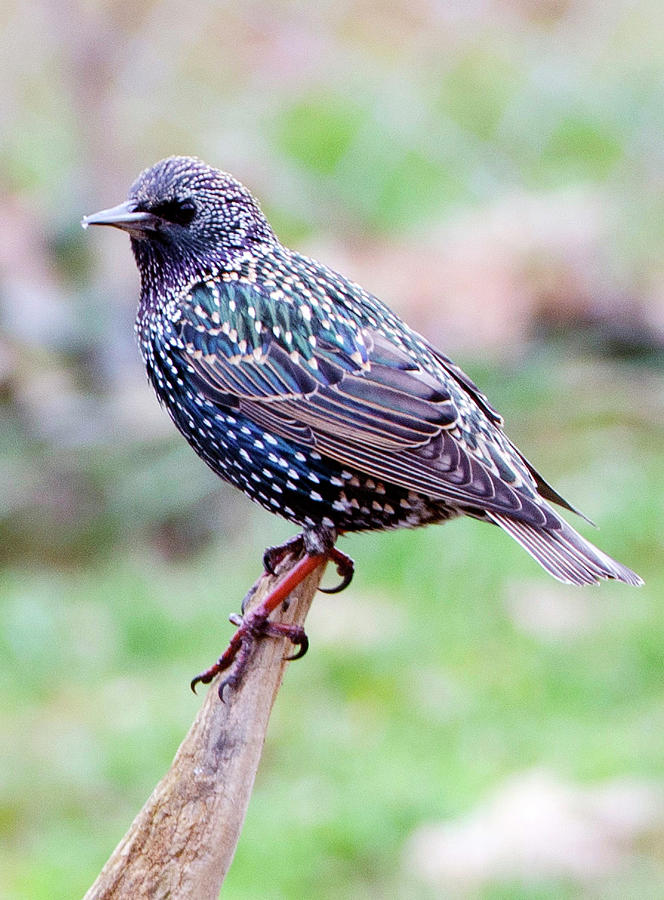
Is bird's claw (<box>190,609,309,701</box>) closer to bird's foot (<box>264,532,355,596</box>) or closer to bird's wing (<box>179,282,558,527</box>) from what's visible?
bird's foot (<box>264,532,355,596</box>)

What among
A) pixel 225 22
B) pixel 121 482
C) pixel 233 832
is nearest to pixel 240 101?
pixel 225 22

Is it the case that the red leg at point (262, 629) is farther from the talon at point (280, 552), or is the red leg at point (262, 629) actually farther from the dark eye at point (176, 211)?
the dark eye at point (176, 211)

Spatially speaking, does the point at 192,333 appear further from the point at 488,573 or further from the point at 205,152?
the point at 205,152

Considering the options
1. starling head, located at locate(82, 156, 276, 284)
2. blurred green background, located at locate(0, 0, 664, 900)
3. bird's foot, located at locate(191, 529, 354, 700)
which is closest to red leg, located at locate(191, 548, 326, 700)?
bird's foot, located at locate(191, 529, 354, 700)

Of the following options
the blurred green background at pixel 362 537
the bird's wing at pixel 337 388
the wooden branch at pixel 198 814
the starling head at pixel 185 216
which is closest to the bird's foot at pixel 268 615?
the wooden branch at pixel 198 814

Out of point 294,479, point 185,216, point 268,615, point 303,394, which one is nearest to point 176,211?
point 185,216

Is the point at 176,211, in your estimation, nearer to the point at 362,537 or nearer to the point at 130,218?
the point at 130,218

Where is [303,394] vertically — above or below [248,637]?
above
